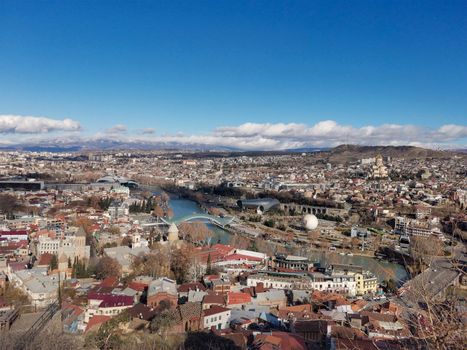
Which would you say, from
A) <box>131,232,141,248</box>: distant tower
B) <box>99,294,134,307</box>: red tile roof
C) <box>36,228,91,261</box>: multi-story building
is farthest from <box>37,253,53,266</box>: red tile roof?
<box>99,294,134,307</box>: red tile roof

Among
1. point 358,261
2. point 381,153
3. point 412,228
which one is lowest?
point 358,261

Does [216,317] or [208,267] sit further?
[208,267]

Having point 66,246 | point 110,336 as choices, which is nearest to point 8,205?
point 66,246

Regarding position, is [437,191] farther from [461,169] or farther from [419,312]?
[419,312]

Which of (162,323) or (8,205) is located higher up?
(162,323)

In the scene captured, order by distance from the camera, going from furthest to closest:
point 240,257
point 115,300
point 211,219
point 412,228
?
point 211,219, point 412,228, point 240,257, point 115,300

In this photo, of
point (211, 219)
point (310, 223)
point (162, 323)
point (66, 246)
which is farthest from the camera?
point (211, 219)

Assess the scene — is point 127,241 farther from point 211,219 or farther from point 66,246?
point 211,219
